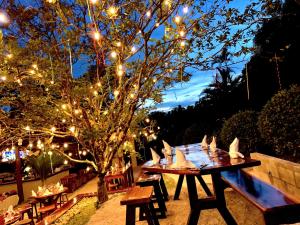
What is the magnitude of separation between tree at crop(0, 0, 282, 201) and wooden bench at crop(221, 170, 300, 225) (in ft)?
7.38

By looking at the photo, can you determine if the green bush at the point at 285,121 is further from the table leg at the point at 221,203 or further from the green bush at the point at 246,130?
the table leg at the point at 221,203

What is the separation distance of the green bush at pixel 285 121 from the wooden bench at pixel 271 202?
1571 mm

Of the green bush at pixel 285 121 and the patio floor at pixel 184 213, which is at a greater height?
the green bush at pixel 285 121

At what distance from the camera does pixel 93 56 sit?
22.9 ft

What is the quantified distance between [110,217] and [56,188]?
132 inches

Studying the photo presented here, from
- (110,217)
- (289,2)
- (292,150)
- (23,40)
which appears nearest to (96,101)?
(23,40)

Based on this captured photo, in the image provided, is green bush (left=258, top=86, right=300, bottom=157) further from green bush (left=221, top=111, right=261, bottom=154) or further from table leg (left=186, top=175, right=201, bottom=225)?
table leg (left=186, top=175, right=201, bottom=225)

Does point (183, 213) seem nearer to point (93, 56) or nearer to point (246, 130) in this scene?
point (246, 130)

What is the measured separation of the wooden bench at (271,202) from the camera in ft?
9.20

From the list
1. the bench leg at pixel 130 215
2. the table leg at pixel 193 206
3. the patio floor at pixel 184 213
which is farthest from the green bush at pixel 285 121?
the bench leg at pixel 130 215

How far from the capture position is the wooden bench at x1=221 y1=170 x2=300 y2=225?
280 centimetres

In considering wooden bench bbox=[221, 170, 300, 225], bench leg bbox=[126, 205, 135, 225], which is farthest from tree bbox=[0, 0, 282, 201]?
wooden bench bbox=[221, 170, 300, 225]

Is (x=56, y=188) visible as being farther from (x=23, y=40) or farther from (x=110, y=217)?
(x=23, y=40)

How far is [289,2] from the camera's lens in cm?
756
